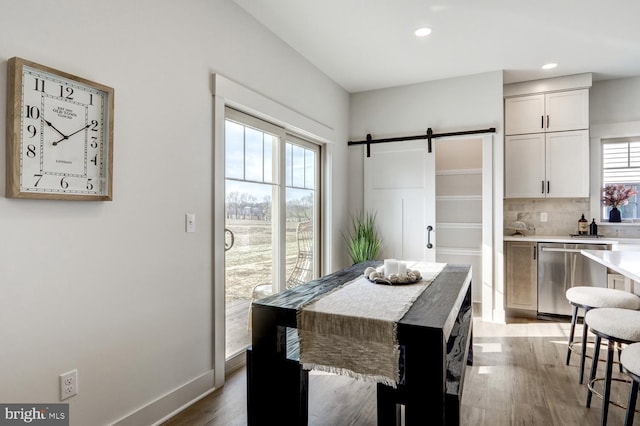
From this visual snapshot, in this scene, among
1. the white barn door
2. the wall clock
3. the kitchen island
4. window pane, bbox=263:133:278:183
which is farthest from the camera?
the white barn door

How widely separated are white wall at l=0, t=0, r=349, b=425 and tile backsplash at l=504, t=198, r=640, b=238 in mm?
3679

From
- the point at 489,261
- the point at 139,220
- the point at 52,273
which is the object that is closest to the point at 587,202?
the point at 489,261

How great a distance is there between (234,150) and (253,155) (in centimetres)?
25

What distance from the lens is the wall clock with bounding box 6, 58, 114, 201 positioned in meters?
1.40

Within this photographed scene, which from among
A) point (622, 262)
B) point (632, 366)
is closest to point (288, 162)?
point (622, 262)

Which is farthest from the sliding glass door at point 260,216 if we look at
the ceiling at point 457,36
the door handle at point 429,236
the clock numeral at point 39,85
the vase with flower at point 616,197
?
the vase with flower at point 616,197

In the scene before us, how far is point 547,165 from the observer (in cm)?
415

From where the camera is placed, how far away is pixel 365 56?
3.57 meters

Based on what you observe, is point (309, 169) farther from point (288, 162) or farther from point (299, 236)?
point (299, 236)

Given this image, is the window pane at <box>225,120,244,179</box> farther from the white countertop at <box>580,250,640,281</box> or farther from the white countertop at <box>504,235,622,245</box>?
the white countertop at <box>504,235,622,245</box>

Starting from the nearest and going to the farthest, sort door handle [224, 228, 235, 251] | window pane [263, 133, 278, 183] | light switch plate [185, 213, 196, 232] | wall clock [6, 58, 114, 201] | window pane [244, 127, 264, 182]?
wall clock [6, 58, 114, 201] < light switch plate [185, 213, 196, 232] < door handle [224, 228, 235, 251] < window pane [244, 127, 264, 182] < window pane [263, 133, 278, 183]

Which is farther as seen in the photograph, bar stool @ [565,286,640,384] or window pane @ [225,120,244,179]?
window pane @ [225,120,244,179]

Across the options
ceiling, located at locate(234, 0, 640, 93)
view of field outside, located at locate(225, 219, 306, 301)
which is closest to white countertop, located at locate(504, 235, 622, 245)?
ceiling, located at locate(234, 0, 640, 93)

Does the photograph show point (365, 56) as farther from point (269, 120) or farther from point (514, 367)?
point (514, 367)
